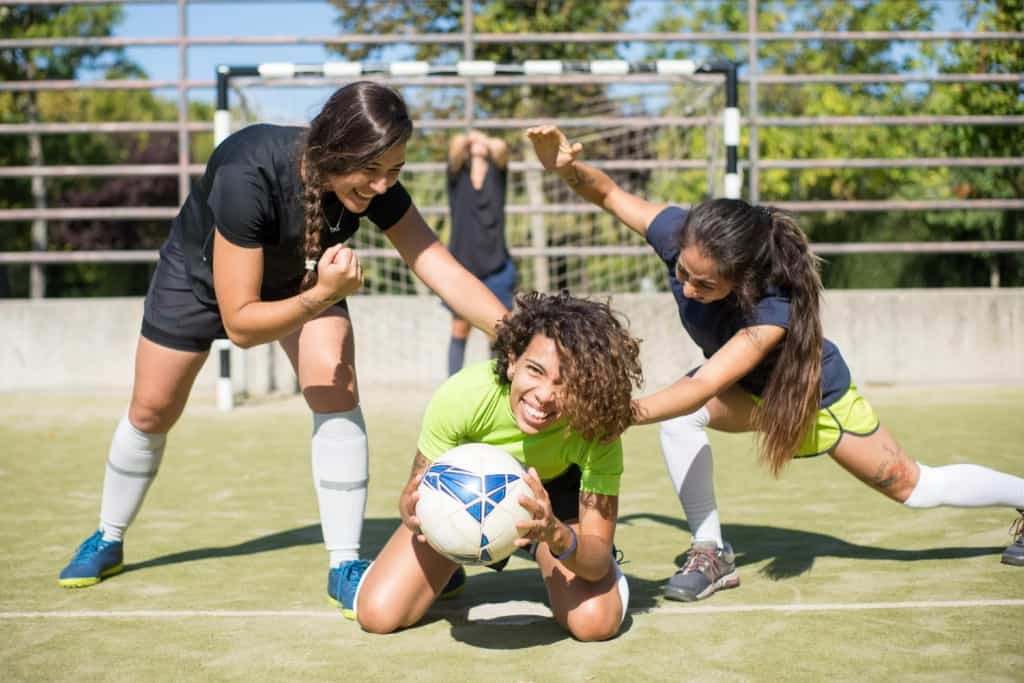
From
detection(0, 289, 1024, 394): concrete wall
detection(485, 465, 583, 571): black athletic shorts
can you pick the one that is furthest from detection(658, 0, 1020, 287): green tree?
detection(485, 465, 583, 571): black athletic shorts

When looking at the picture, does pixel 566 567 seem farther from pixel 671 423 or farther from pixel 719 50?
pixel 719 50

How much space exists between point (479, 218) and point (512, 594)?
520cm

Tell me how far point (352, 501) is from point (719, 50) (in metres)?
18.2

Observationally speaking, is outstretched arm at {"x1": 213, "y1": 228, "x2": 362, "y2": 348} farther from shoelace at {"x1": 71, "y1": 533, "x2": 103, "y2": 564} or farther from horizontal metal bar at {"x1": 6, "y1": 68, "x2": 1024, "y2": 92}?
horizontal metal bar at {"x1": 6, "y1": 68, "x2": 1024, "y2": 92}

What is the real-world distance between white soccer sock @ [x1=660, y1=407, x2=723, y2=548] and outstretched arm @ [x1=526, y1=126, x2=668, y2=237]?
29.9 inches

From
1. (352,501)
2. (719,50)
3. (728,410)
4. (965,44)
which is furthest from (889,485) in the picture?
(719,50)

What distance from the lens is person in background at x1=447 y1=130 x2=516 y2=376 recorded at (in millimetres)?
8977

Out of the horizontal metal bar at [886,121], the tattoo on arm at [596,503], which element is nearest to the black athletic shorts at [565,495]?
the tattoo on arm at [596,503]

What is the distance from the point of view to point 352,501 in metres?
4.14

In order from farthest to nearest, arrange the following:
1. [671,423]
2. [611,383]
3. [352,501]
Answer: [671,423] → [352,501] → [611,383]

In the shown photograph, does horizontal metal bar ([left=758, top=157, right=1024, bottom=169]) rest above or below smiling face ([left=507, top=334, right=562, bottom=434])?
above

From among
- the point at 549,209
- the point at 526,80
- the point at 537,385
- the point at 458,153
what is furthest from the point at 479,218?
the point at 537,385

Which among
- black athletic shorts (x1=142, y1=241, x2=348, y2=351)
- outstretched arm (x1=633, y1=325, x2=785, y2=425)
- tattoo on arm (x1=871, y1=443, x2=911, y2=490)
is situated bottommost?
tattoo on arm (x1=871, y1=443, x2=911, y2=490)

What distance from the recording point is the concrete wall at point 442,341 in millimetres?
10227
